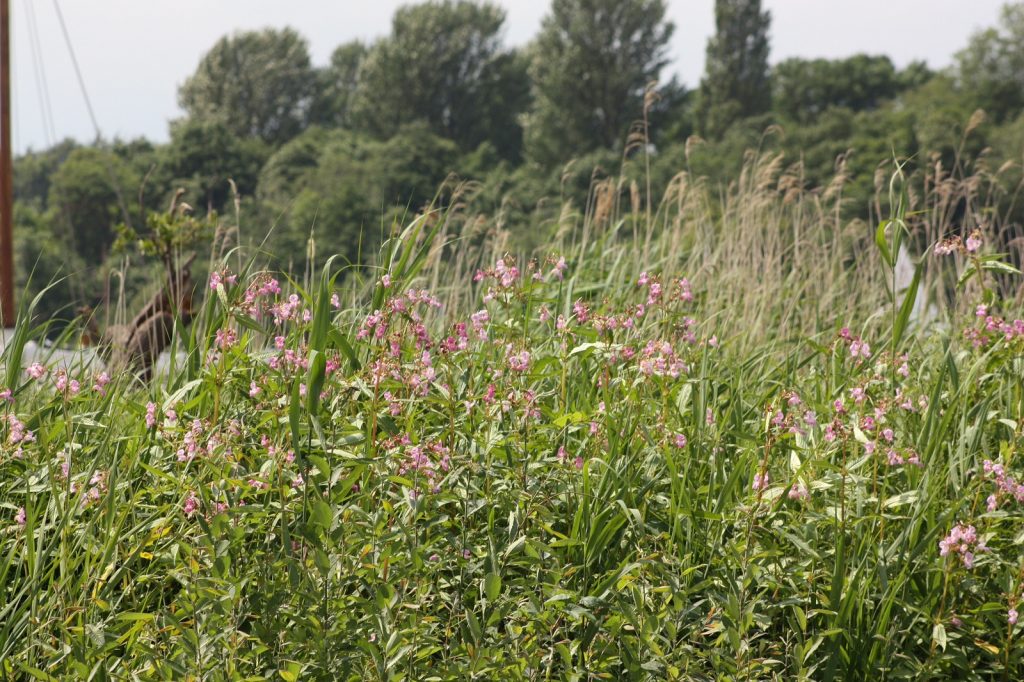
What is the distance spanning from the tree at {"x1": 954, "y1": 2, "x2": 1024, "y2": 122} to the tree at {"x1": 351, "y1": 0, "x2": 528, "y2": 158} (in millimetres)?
18687

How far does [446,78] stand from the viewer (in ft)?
149

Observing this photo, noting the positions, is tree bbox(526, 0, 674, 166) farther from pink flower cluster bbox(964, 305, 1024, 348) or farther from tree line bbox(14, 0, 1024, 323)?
pink flower cluster bbox(964, 305, 1024, 348)

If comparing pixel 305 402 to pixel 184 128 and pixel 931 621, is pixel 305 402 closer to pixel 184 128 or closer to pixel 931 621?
pixel 931 621

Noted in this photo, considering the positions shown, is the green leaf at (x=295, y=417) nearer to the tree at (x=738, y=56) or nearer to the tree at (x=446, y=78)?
the tree at (x=738, y=56)

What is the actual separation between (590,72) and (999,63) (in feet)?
50.3

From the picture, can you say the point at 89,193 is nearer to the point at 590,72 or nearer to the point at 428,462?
the point at 590,72

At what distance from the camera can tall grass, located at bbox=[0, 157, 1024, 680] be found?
190 centimetres

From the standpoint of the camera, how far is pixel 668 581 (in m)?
2.00

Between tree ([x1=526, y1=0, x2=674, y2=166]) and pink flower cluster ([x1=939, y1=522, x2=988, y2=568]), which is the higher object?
tree ([x1=526, y1=0, x2=674, y2=166])

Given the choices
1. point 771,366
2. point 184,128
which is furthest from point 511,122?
point 771,366

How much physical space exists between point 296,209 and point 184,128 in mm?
9455

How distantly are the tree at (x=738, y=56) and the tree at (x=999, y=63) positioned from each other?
7439 millimetres

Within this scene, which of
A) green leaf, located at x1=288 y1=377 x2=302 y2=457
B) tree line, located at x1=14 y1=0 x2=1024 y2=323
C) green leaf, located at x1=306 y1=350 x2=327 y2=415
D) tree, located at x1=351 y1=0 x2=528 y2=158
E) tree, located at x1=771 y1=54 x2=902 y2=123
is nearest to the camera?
green leaf, located at x1=288 y1=377 x2=302 y2=457

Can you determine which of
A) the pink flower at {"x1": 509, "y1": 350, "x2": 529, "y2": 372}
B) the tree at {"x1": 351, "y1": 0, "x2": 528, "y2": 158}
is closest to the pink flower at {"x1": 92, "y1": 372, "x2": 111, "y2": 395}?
the pink flower at {"x1": 509, "y1": 350, "x2": 529, "y2": 372}
